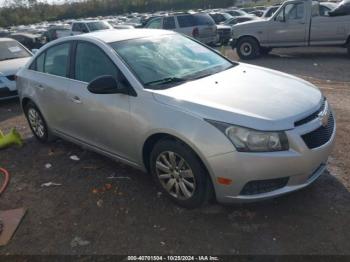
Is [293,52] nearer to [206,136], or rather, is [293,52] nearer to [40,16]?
[206,136]

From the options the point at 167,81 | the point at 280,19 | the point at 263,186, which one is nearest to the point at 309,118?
the point at 263,186

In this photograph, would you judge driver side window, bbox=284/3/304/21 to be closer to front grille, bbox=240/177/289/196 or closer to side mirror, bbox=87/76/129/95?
side mirror, bbox=87/76/129/95

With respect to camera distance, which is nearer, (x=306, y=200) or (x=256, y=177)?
(x=256, y=177)

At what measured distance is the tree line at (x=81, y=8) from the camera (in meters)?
59.9

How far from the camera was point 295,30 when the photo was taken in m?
12.5

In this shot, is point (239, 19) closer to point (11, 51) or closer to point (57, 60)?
point (11, 51)

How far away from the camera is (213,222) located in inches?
138

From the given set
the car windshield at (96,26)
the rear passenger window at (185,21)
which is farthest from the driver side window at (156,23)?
the car windshield at (96,26)

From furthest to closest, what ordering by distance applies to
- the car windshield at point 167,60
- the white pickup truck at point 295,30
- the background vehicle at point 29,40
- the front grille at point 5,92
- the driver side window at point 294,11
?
the background vehicle at point 29,40 → the driver side window at point 294,11 → the white pickup truck at point 295,30 → the front grille at point 5,92 → the car windshield at point 167,60

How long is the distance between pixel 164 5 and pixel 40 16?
70.3 ft

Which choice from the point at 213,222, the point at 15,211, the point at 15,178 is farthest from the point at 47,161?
the point at 213,222

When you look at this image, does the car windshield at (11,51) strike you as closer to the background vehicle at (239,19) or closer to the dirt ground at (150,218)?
the dirt ground at (150,218)

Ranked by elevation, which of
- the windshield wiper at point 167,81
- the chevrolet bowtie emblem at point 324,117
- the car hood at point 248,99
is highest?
the windshield wiper at point 167,81

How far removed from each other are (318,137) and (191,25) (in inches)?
551
